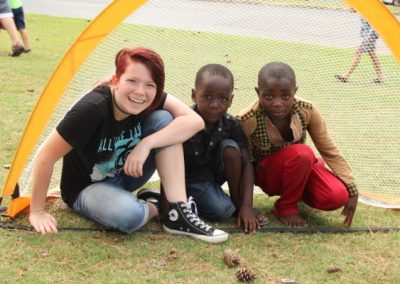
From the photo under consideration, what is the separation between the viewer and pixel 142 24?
131 inches

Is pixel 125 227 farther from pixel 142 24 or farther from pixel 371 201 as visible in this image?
pixel 371 201

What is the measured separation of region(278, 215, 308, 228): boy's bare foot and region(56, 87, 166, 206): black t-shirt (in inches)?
34.8

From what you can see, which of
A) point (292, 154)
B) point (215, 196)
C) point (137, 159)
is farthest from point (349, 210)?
point (137, 159)

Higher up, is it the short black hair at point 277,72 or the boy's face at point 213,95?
the short black hair at point 277,72

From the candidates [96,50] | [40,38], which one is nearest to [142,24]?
[96,50]

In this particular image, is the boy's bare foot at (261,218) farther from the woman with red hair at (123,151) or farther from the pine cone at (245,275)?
the pine cone at (245,275)

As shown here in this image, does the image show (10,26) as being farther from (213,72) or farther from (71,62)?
(213,72)

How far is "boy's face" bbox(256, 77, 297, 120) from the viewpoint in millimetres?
2874

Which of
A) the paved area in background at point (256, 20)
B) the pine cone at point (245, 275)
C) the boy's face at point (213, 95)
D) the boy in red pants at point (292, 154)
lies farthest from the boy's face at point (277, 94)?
the pine cone at point (245, 275)

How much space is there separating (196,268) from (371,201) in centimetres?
135

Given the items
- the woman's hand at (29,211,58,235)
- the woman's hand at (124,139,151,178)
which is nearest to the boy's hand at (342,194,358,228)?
the woman's hand at (124,139,151,178)

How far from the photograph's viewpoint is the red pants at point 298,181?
2967mm

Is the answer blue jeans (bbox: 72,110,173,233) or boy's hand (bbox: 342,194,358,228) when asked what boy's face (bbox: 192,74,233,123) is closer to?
blue jeans (bbox: 72,110,173,233)

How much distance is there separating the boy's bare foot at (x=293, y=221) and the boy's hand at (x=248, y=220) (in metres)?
0.18
